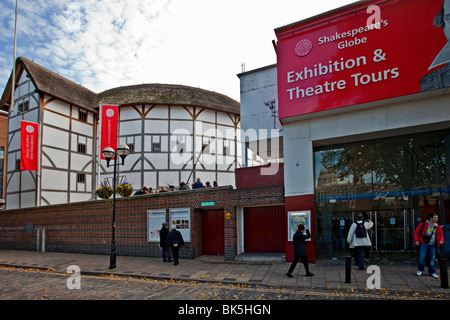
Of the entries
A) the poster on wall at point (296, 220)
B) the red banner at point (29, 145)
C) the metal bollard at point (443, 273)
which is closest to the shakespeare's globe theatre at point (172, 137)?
the red banner at point (29, 145)

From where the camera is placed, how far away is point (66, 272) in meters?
11.8

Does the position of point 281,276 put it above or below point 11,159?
below

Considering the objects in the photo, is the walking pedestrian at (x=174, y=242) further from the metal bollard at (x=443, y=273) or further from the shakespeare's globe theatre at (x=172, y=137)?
the shakespeare's globe theatre at (x=172, y=137)

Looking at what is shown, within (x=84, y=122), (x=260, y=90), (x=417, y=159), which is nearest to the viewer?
(x=417, y=159)

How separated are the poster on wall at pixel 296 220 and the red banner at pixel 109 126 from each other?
1345 cm

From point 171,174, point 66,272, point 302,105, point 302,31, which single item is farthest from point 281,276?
point 171,174

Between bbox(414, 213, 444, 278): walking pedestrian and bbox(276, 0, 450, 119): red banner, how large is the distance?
3.95m

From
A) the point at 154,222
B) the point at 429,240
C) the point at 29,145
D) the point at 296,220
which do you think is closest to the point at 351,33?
the point at 296,220

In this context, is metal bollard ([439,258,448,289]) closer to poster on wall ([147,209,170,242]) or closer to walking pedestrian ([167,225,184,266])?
walking pedestrian ([167,225,184,266])

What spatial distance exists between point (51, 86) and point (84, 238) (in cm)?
1212

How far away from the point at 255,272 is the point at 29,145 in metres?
17.5

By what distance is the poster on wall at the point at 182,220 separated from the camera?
13.6 meters
